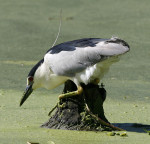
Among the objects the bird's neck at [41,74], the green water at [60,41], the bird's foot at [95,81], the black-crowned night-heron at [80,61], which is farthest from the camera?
the bird's neck at [41,74]

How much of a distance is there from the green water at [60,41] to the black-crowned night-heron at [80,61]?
41 centimetres

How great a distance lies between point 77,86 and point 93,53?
287mm

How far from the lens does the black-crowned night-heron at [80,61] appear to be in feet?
13.9

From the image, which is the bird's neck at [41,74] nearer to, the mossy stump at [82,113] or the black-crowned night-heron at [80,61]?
the black-crowned night-heron at [80,61]

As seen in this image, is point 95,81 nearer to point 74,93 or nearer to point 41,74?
point 74,93

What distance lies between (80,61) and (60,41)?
352 cm

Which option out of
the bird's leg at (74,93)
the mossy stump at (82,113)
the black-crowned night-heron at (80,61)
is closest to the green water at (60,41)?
the mossy stump at (82,113)

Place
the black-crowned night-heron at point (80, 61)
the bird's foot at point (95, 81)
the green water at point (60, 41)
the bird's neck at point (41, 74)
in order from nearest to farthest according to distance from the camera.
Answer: the green water at point (60, 41), the black-crowned night-heron at point (80, 61), the bird's foot at point (95, 81), the bird's neck at point (41, 74)

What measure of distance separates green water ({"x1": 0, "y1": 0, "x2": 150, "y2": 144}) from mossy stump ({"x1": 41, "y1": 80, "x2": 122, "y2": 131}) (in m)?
0.12

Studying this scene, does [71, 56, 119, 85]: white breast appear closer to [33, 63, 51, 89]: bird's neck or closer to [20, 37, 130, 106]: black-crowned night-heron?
[20, 37, 130, 106]: black-crowned night-heron

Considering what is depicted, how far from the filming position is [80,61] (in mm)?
4320

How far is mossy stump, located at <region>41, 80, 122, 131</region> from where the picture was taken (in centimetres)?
425

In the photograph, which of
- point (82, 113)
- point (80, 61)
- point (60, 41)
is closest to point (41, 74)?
point (80, 61)

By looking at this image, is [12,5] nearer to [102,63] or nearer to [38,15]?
[38,15]
